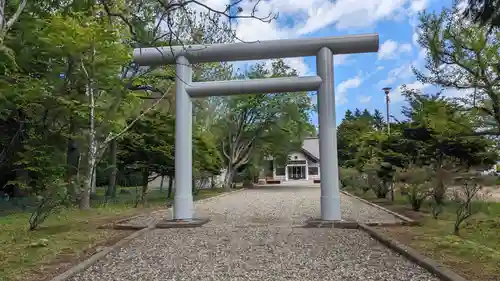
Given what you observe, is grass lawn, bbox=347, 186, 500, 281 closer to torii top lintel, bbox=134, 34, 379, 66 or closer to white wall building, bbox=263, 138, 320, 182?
torii top lintel, bbox=134, 34, 379, 66

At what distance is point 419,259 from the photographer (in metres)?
5.01

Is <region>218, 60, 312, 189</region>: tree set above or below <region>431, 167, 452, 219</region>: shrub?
above

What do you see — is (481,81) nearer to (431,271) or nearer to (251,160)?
(431,271)

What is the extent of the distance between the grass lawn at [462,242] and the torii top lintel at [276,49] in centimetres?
399

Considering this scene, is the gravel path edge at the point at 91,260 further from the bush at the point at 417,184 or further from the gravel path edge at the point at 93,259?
the bush at the point at 417,184

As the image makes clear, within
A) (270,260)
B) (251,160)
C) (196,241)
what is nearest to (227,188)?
(251,160)

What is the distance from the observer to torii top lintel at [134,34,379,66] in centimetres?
866

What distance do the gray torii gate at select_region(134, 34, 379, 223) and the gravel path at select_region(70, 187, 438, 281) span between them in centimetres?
110

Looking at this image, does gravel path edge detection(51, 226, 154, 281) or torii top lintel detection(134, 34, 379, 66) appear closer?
gravel path edge detection(51, 226, 154, 281)

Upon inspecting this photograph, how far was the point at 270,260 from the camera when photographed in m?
5.30

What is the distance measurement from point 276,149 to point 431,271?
88.0 ft

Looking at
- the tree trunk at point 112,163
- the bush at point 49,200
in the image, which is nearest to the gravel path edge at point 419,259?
the bush at point 49,200

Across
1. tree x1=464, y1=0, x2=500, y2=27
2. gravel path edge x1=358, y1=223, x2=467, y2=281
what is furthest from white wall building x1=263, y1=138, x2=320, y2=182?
tree x1=464, y1=0, x2=500, y2=27

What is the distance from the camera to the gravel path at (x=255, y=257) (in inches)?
181
